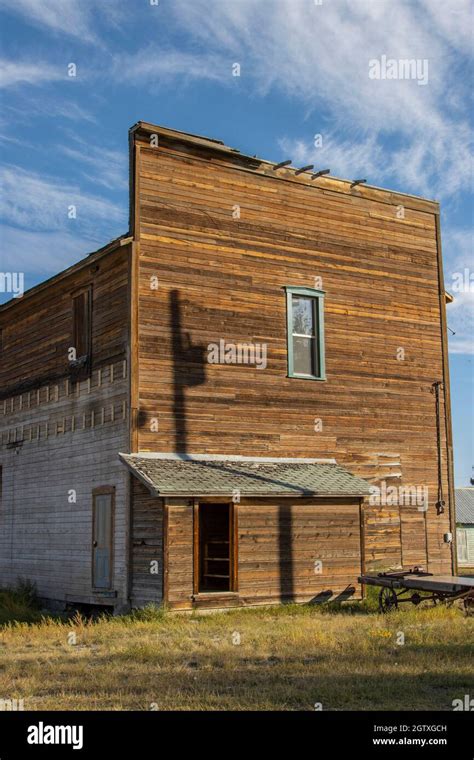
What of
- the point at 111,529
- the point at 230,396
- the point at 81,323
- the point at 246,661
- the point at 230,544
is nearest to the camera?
the point at 246,661

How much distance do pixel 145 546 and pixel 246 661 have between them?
587 cm

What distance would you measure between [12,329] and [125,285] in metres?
7.19

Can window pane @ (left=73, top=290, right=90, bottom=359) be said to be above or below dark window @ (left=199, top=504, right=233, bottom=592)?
above

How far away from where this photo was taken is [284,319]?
2142 centimetres

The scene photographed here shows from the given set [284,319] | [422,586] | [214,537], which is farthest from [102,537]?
[422,586]

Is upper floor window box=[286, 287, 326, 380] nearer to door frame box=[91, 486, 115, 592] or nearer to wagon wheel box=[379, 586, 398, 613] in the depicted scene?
door frame box=[91, 486, 115, 592]

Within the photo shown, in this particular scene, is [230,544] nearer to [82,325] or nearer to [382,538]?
[382,538]

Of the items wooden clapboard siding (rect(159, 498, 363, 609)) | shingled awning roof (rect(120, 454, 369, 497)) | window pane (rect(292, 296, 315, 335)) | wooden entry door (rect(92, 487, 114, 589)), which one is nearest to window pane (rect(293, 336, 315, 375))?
window pane (rect(292, 296, 315, 335))

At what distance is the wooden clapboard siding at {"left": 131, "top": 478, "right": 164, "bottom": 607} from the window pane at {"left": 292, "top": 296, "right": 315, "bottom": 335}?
239 inches

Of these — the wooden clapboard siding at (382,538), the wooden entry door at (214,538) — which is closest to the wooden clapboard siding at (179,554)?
the wooden entry door at (214,538)

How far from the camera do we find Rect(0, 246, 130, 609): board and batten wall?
19531 mm

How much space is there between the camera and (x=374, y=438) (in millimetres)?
22438
